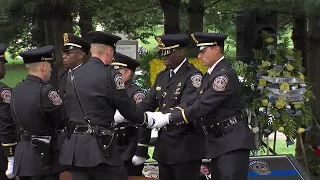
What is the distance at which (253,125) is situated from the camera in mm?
6945

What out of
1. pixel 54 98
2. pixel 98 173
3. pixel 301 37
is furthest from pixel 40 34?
pixel 98 173

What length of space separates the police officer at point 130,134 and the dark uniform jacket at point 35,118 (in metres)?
0.89

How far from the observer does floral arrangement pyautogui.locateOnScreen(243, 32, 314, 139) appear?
6617 mm

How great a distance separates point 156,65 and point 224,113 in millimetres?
2523

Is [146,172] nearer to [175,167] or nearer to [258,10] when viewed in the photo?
[175,167]

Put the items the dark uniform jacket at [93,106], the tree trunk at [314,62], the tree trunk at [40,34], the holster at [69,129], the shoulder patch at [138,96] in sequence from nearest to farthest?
the dark uniform jacket at [93,106] < the holster at [69,129] < the shoulder patch at [138,96] < the tree trunk at [314,62] < the tree trunk at [40,34]

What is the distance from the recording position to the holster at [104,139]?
4172 millimetres

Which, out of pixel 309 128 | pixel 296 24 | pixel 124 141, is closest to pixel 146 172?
pixel 124 141

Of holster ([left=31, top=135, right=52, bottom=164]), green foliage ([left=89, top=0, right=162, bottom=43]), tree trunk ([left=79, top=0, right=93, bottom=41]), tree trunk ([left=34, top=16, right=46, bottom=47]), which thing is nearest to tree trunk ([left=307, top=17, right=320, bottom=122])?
green foliage ([left=89, top=0, right=162, bottom=43])

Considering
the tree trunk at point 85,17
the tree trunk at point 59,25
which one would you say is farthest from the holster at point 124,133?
the tree trunk at point 85,17

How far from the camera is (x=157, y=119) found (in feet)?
15.7

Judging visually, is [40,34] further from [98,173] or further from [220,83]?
[98,173]

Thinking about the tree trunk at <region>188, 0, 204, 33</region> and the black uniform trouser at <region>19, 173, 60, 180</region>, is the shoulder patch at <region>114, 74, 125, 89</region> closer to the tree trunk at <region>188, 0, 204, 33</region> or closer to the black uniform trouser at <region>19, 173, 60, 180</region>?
the black uniform trouser at <region>19, 173, 60, 180</region>

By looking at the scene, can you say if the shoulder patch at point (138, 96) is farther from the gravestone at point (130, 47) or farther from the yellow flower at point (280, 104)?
the gravestone at point (130, 47)
